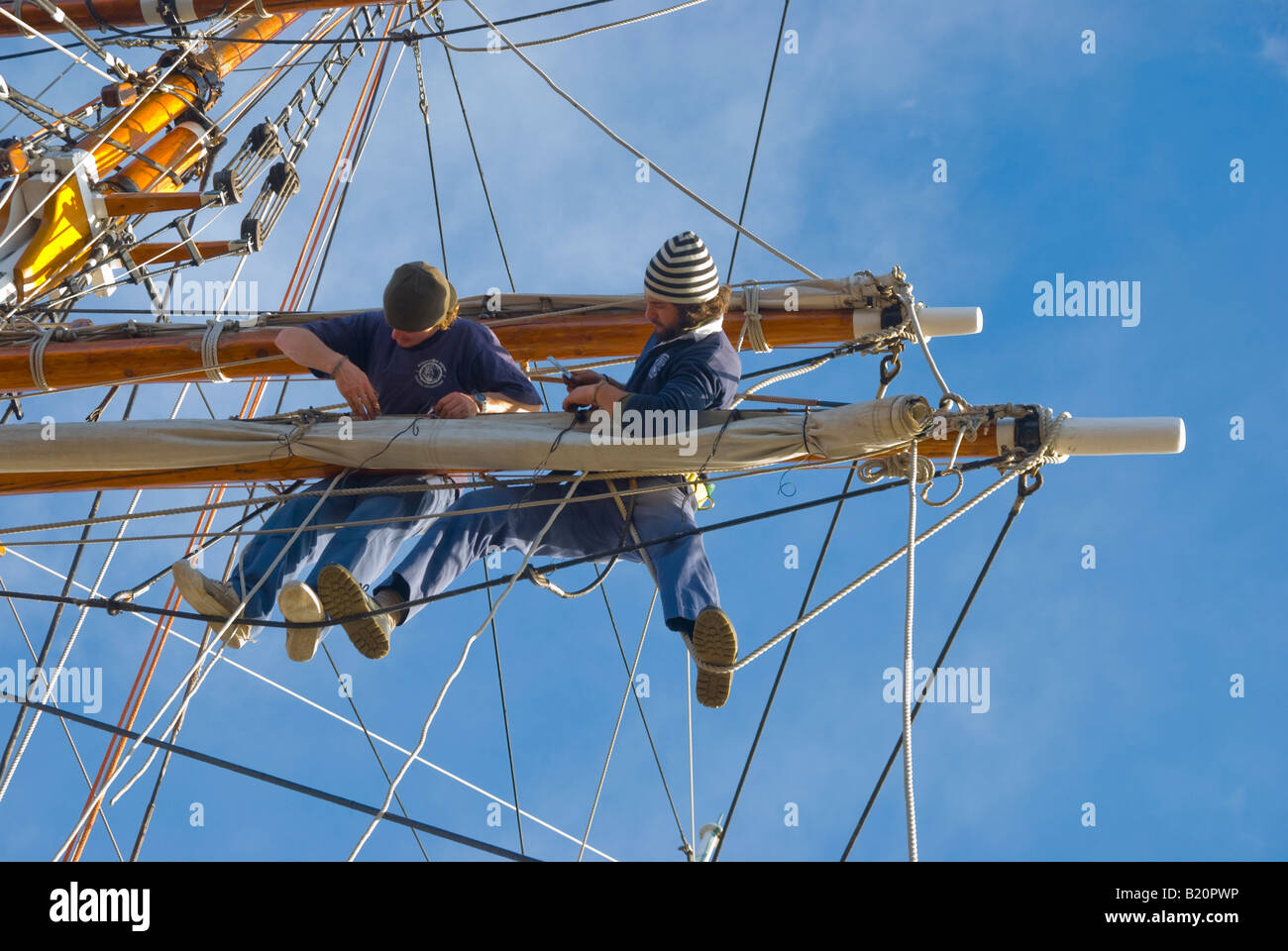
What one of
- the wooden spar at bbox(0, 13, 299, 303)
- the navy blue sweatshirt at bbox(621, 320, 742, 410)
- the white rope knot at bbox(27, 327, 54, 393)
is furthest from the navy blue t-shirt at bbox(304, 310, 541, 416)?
the wooden spar at bbox(0, 13, 299, 303)

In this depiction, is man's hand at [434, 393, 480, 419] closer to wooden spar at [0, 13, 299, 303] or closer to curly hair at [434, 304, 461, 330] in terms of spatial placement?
curly hair at [434, 304, 461, 330]

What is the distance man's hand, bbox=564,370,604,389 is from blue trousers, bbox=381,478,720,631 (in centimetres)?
37

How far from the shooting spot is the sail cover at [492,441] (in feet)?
18.2

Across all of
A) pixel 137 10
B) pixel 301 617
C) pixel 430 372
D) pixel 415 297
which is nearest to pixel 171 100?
pixel 137 10

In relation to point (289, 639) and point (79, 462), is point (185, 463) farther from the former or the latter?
point (289, 639)

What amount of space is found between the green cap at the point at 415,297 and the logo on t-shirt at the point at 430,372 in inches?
8.5

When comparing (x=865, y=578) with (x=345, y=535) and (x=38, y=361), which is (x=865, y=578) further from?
(x=38, y=361)

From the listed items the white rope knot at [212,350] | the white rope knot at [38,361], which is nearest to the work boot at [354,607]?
the white rope knot at [212,350]

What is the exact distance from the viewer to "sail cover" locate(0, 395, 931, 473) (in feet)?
18.2

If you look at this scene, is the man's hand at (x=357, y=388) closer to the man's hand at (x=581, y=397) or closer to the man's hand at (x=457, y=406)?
the man's hand at (x=457, y=406)
